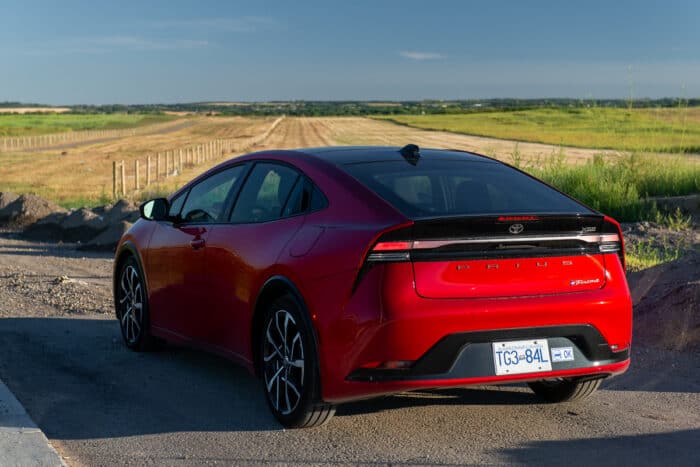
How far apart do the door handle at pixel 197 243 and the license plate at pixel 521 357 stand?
2.45 meters

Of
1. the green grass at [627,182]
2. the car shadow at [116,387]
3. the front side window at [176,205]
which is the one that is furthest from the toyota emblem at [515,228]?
the green grass at [627,182]

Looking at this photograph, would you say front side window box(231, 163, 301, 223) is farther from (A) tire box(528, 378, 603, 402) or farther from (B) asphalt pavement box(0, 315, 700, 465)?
(A) tire box(528, 378, 603, 402)

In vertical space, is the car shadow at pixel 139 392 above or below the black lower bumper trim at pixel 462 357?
below

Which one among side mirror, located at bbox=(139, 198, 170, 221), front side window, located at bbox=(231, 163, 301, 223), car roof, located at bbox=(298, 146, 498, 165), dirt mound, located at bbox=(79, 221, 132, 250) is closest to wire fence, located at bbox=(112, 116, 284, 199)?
dirt mound, located at bbox=(79, 221, 132, 250)

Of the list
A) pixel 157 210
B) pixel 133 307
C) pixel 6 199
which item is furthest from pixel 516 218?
pixel 6 199

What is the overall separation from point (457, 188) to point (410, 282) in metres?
1.11

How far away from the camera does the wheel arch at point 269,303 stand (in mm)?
5494

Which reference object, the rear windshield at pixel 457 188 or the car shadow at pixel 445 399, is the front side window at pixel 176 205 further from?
the car shadow at pixel 445 399

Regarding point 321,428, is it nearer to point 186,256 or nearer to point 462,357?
point 462,357

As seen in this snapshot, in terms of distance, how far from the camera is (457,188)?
6.05m

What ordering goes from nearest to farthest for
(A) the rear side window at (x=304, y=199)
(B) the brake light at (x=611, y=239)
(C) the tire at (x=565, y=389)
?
1. (B) the brake light at (x=611, y=239)
2. (A) the rear side window at (x=304, y=199)
3. (C) the tire at (x=565, y=389)

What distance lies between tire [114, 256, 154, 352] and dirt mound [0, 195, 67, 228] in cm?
1202

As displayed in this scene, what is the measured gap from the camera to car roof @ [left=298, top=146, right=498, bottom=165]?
6.22m

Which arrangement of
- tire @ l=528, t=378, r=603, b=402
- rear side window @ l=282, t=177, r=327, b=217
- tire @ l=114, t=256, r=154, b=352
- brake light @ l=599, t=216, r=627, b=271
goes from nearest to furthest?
brake light @ l=599, t=216, r=627, b=271 → rear side window @ l=282, t=177, r=327, b=217 → tire @ l=528, t=378, r=603, b=402 → tire @ l=114, t=256, r=154, b=352
